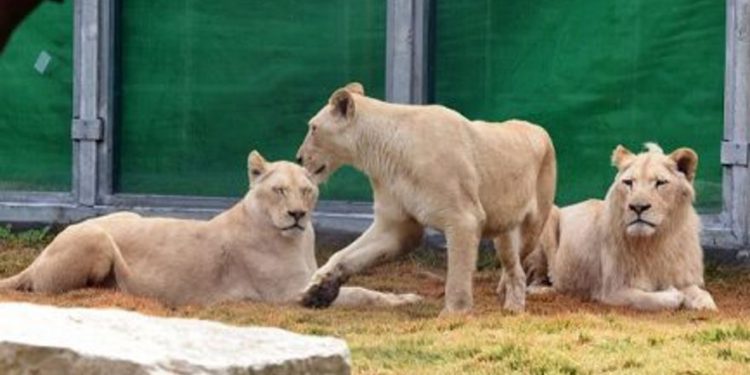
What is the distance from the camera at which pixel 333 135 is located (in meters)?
9.77

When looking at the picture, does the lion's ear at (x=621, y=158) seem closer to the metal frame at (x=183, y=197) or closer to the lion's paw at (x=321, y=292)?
the metal frame at (x=183, y=197)

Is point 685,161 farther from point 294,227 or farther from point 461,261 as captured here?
point 294,227

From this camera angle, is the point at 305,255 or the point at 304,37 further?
the point at 304,37

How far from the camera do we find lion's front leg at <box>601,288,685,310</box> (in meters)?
9.95

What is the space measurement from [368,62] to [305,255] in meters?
2.95

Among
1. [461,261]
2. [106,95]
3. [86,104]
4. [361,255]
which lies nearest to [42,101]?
[86,104]

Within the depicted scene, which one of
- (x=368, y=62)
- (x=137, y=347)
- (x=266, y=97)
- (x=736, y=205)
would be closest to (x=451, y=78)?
(x=368, y=62)

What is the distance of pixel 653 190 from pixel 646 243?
1.13 feet

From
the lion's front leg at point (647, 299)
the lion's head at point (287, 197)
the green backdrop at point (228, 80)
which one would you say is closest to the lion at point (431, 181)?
the lion's head at point (287, 197)

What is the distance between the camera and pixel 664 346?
7.80 meters

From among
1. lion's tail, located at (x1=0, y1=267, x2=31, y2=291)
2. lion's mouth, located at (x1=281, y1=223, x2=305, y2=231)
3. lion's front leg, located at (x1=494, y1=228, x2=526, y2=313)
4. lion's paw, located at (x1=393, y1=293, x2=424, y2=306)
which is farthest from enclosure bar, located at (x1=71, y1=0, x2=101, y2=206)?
lion's front leg, located at (x1=494, y1=228, x2=526, y2=313)

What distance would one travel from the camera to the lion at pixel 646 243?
10.0m

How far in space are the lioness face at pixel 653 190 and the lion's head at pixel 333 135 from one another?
165 centimetres

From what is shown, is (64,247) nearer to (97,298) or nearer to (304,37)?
(97,298)
